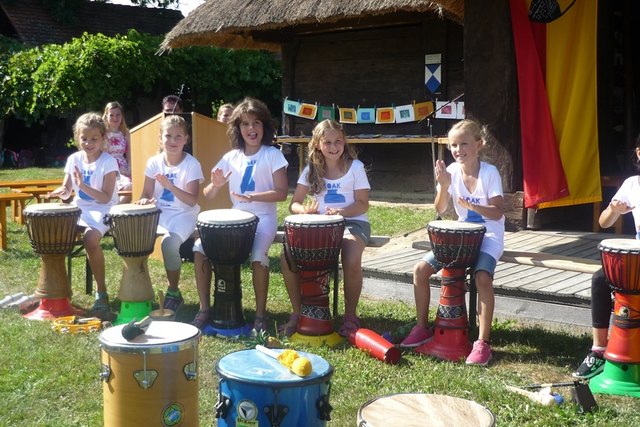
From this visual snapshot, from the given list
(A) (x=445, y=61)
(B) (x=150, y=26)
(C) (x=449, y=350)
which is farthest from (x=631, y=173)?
(B) (x=150, y=26)

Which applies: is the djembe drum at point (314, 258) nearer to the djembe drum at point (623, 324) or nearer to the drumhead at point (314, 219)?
the drumhead at point (314, 219)

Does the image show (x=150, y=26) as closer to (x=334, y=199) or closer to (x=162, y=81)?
(x=162, y=81)

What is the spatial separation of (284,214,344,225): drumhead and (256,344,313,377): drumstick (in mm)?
1850

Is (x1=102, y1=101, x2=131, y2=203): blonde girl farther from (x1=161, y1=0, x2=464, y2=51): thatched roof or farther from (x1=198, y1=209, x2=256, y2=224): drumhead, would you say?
(x1=161, y1=0, x2=464, y2=51): thatched roof

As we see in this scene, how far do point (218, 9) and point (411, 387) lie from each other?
29.2ft

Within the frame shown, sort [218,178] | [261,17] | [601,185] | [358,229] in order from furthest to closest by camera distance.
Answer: [261,17]
[601,185]
[218,178]
[358,229]

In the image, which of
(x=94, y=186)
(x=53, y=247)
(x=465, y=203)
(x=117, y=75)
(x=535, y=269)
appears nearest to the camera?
(x=465, y=203)

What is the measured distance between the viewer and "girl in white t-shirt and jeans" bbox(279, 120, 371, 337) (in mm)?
5004

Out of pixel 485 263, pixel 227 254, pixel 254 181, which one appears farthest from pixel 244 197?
pixel 485 263

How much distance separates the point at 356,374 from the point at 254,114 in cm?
199

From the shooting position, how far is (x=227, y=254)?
501 cm

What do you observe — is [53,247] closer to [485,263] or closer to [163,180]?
[163,180]

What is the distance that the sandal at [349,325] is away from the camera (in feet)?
16.1

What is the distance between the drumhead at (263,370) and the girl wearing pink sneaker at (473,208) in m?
1.82
